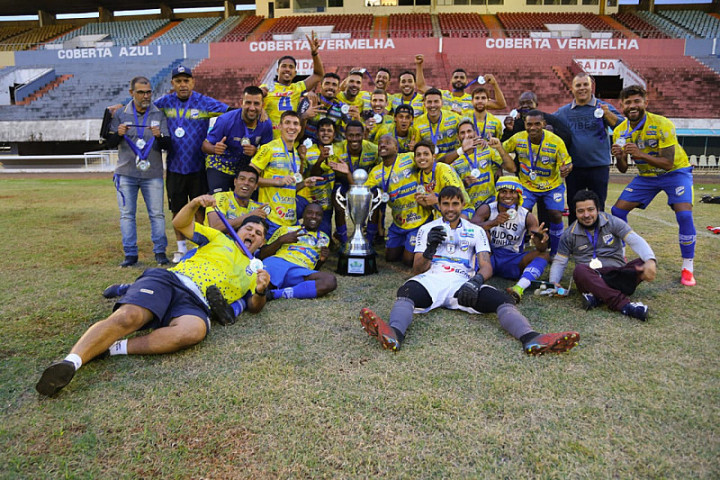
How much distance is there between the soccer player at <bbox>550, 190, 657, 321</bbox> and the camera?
4.25 meters

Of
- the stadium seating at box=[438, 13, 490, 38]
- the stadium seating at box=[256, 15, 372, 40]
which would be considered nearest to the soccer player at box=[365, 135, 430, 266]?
the stadium seating at box=[438, 13, 490, 38]

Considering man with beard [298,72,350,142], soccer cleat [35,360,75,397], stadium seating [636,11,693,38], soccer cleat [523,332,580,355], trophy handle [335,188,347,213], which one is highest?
stadium seating [636,11,693,38]

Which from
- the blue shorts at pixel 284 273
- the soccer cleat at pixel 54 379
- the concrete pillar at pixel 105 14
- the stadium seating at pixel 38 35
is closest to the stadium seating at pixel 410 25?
the concrete pillar at pixel 105 14

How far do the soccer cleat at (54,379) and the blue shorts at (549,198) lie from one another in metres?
4.95

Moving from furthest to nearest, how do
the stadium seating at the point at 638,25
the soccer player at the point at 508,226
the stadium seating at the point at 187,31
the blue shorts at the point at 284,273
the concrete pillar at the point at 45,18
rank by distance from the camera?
the concrete pillar at the point at 45,18 < the stadium seating at the point at 187,31 < the stadium seating at the point at 638,25 < the soccer player at the point at 508,226 < the blue shorts at the point at 284,273

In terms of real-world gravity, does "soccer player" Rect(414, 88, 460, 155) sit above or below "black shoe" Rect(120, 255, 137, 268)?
above

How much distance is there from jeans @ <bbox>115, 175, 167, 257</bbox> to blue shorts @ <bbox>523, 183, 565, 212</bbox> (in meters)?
4.58

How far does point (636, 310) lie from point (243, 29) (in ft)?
120

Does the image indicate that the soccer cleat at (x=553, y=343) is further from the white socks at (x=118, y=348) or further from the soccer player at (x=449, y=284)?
the white socks at (x=118, y=348)

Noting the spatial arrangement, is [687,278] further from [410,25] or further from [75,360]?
[410,25]

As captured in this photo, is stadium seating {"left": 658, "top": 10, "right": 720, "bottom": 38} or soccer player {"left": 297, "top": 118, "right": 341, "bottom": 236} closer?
soccer player {"left": 297, "top": 118, "right": 341, "bottom": 236}

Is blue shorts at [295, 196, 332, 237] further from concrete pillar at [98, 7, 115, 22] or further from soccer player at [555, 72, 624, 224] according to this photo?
concrete pillar at [98, 7, 115, 22]

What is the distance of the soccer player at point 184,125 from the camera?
5.91 m

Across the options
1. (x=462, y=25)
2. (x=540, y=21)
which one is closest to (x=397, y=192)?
(x=462, y=25)
